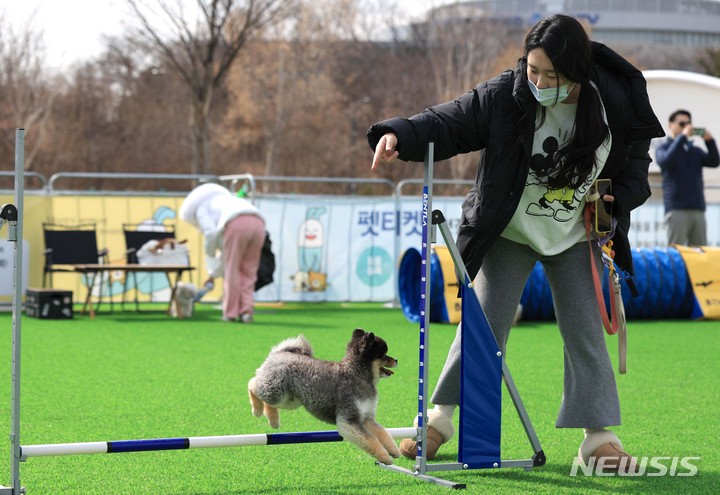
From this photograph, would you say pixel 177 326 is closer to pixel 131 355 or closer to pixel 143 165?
pixel 131 355

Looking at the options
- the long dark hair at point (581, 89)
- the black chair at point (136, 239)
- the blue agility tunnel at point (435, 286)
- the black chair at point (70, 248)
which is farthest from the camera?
the black chair at point (136, 239)

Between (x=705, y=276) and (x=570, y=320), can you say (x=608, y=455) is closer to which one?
(x=570, y=320)

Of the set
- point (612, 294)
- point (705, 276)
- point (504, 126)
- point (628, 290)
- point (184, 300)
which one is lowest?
point (184, 300)

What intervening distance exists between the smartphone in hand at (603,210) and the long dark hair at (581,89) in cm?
12

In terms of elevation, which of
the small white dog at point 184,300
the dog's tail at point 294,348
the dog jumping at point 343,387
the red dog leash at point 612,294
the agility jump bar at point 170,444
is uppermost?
the red dog leash at point 612,294

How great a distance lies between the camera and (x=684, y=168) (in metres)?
12.9

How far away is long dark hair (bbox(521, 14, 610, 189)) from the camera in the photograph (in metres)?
4.05

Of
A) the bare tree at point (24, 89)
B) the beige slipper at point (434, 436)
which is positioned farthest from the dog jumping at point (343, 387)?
the bare tree at point (24, 89)

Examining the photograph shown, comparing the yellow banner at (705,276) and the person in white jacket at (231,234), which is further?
the yellow banner at (705,276)

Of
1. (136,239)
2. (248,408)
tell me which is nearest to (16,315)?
(248,408)

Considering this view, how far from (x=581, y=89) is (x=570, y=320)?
3.18 ft

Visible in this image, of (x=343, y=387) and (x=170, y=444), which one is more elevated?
(x=343, y=387)

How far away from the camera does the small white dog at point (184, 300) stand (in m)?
12.8

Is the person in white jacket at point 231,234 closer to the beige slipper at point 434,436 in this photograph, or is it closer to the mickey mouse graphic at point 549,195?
the beige slipper at point 434,436
